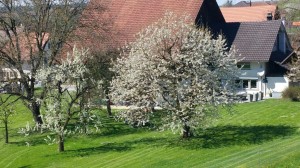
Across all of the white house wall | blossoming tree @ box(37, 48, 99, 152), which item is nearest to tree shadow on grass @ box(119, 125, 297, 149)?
blossoming tree @ box(37, 48, 99, 152)

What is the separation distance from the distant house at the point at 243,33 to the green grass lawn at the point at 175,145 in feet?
32.9

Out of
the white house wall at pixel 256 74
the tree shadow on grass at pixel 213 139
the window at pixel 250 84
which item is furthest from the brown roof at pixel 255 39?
the tree shadow on grass at pixel 213 139

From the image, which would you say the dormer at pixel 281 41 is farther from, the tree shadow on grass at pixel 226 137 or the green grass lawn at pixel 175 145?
the tree shadow on grass at pixel 226 137

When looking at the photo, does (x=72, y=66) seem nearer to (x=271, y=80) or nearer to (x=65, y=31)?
(x=65, y=31)

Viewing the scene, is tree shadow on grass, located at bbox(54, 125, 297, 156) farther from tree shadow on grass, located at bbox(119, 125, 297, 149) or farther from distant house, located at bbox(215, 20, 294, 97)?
distant house, located at bbox(215, 20, 294, 97)

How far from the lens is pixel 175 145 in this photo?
936 inches

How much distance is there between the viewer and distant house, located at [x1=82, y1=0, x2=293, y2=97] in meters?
41.4

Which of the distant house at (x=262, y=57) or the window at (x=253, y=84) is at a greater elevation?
the distant house at (x=262, y=57)

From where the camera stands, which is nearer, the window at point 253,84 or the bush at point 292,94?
the bush at point 292,94

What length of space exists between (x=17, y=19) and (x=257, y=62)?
1928 cm

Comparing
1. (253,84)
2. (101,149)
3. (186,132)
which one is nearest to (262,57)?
(253,84)

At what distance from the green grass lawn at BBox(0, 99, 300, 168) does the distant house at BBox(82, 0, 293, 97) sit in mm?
10031

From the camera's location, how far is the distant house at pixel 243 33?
41.4 metres

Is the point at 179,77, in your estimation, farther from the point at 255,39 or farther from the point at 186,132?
the point at 255,39
